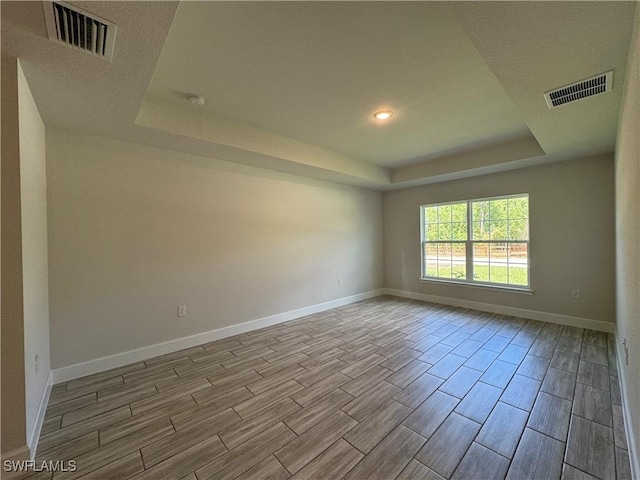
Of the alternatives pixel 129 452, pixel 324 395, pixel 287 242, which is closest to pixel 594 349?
pixel 324 395

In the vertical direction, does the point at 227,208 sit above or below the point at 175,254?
above

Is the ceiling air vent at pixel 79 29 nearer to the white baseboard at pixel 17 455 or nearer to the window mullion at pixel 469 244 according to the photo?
the white baseboard at pixel 17 455

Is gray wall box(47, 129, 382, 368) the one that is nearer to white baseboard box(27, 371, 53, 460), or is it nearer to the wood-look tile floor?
white baseboard box(27, 371, 53, 460)

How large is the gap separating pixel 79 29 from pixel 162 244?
6.86 ft

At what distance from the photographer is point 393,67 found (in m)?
2.01

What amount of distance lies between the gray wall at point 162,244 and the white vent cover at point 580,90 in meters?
3.17

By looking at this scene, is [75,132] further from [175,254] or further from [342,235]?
[342,235]

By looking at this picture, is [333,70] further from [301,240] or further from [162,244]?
[301,240]

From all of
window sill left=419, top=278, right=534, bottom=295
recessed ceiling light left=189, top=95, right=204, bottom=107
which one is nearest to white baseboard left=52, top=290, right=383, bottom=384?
window sill left=419, top=278, right=534, bottom=295

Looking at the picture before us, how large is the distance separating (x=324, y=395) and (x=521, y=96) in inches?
114

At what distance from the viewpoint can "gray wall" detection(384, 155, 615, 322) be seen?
11.3 feet

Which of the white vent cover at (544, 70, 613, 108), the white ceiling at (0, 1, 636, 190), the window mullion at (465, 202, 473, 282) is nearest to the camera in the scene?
the white ceiling at (0, 1, 636, 190)

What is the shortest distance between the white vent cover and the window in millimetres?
2445

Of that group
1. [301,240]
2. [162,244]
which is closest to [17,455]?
[162,244]
